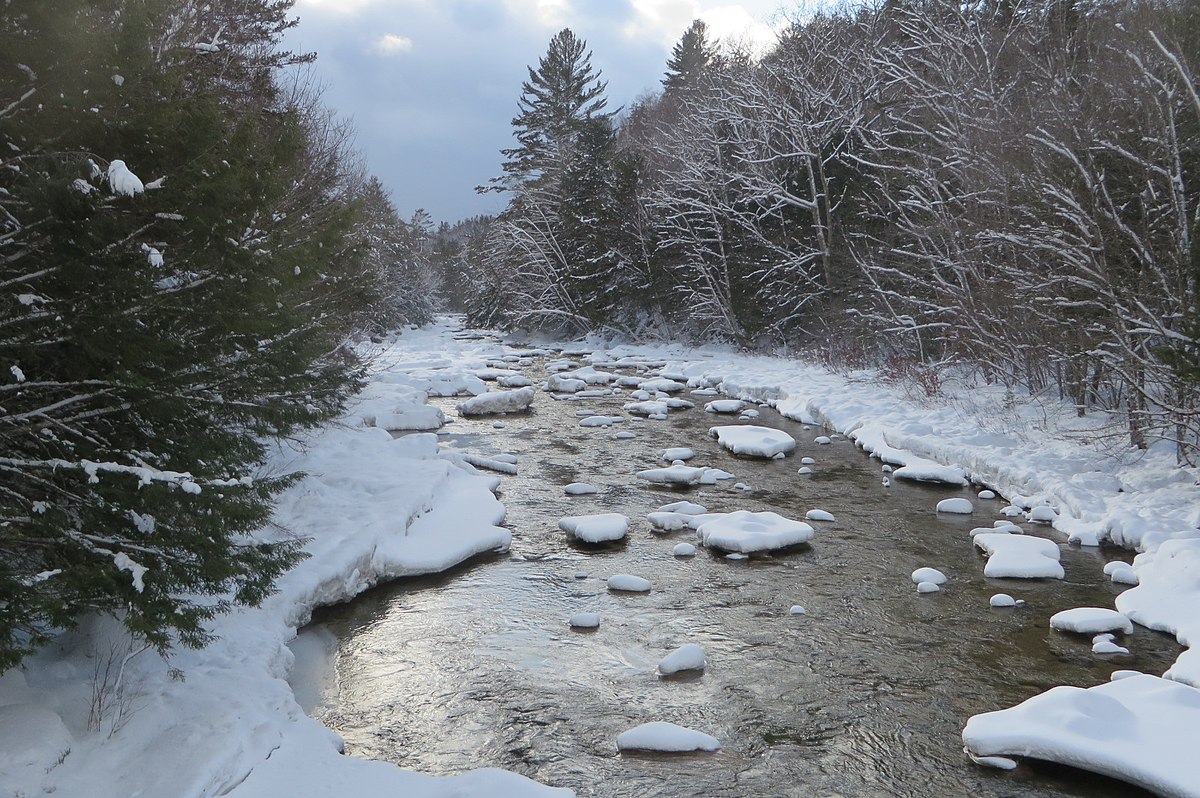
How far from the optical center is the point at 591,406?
1889cm

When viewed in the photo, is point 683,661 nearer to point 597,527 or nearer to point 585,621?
point 585,621

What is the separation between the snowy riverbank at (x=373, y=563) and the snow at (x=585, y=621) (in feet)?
6.69

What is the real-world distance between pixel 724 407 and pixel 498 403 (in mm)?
4925

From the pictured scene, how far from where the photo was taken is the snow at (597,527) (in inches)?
368

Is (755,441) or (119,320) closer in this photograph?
(119,320)

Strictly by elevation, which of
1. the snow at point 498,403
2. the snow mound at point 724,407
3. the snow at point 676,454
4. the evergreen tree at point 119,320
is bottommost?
the snow at point 676,454

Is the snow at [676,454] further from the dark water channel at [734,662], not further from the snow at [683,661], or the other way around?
the snow at [683,661]

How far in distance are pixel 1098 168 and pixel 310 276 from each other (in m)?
9.42

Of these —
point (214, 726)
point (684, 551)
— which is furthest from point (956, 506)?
point (214, 726)

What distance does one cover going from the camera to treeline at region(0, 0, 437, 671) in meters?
4.12

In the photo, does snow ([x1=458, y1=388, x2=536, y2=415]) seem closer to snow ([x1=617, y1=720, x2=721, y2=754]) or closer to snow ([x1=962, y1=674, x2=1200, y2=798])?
snow ([x1=617, y1=720, x2=721, y2=754])

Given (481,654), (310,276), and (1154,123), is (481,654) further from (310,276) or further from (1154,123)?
Answer: (1154,123)

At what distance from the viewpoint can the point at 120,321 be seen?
4.29 meters

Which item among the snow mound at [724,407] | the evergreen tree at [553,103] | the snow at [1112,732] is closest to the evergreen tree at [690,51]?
the evergreen tree at [553,103]
